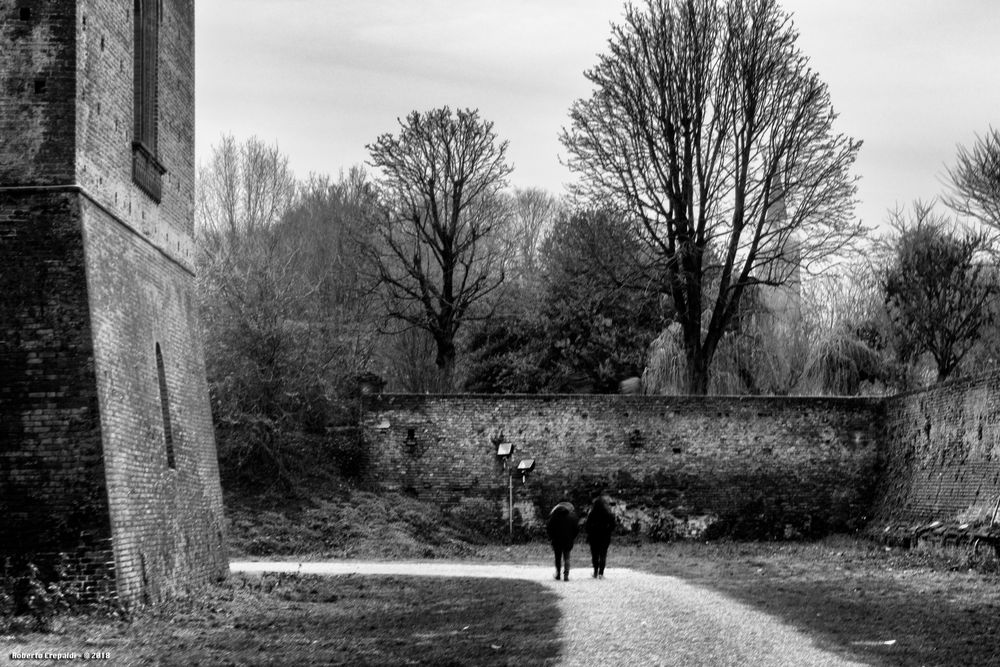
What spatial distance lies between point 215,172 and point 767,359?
27228 mm

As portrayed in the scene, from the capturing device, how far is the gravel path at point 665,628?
38.1 ft

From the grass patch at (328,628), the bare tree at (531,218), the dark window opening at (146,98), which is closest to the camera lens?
the grass patch at (328,628)

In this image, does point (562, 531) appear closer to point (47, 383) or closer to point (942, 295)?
point (47, 383)

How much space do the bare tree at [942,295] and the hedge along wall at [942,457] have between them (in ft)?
18.1

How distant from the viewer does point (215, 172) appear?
55062 mm

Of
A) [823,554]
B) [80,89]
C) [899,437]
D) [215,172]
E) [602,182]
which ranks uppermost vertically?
[215,172]

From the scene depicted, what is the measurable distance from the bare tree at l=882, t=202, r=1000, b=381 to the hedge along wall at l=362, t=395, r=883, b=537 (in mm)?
5331

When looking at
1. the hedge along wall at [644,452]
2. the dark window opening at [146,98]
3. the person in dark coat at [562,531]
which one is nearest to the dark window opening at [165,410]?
the dark window opening at [146,98]

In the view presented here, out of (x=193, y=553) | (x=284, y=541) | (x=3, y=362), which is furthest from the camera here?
(x=284, y=541)

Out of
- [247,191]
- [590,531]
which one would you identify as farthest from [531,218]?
[590,531]

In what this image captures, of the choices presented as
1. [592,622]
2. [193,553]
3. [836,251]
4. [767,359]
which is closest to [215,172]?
[767,359]

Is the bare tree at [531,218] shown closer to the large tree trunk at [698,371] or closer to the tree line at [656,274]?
the tree line at [656,274]

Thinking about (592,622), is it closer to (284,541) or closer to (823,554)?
(823,554)

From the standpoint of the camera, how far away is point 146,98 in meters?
16.9
